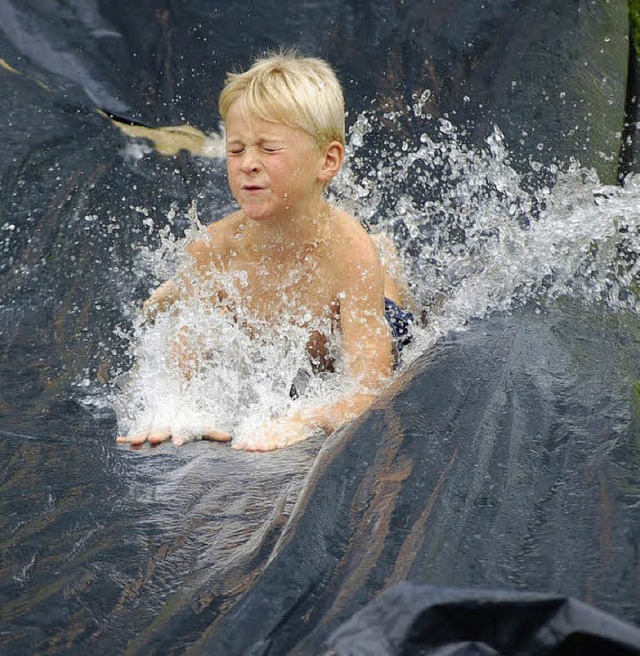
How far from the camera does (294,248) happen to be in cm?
247

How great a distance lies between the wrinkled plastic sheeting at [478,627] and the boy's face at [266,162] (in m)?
1.35

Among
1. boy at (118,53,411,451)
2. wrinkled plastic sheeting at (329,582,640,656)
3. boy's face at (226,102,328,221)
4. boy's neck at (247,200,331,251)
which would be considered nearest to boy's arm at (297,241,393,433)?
boy at (118,53,411,451)

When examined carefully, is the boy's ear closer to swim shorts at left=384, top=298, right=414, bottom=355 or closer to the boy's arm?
the boy's arm

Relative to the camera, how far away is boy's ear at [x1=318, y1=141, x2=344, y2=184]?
7.89 feet

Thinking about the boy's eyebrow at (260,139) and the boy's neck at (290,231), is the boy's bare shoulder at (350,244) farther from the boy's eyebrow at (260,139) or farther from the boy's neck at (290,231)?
the boy's eyebrow at (260,139)

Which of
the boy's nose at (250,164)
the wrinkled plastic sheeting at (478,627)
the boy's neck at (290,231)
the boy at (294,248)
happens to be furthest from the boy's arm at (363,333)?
the wrinkled plastic sheeting at (478,627)

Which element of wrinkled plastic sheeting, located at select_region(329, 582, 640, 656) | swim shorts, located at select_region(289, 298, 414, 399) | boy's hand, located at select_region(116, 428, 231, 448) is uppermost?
swim shorts, located at select_region(289, 298, 414, 399)

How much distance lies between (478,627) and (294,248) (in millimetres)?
1515

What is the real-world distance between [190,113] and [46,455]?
2065 mm

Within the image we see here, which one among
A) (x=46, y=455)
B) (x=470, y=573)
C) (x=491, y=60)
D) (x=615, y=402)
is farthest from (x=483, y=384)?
(x=491, y=60)

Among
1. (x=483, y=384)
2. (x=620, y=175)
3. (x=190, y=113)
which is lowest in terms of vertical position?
(x=483, y=384)

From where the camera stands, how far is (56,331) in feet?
8.77

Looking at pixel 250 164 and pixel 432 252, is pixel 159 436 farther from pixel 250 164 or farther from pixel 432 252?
pixel 432 252

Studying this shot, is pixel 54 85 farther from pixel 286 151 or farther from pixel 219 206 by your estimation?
pixel 286 151
